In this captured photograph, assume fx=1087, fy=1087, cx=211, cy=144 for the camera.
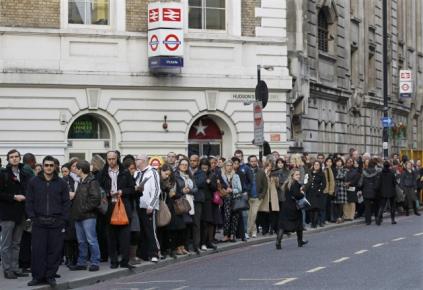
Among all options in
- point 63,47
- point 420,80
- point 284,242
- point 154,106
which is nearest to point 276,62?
point 154,106

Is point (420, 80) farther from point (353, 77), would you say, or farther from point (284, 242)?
point (284, 242)

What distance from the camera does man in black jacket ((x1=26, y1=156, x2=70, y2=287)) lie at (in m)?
15.6

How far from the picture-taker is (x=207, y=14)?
110 feet

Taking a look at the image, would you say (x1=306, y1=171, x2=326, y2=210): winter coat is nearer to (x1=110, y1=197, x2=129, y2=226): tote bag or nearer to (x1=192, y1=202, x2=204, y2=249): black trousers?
(x1=192, y1=202, x2=204, y2=249): black trousers

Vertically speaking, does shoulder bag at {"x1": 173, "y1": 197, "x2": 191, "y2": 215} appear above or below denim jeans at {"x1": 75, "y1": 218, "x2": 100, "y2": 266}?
above

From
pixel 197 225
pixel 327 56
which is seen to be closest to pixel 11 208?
pixel 197 225

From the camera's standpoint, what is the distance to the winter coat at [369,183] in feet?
101

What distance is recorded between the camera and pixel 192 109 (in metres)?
33.0

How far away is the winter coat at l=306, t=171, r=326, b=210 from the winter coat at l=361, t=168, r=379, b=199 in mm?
2133

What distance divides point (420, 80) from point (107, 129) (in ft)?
106

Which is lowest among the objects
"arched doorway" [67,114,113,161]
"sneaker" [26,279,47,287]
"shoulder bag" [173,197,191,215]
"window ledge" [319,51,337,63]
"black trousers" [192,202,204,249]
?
"sneaker" [26,279,47,287]

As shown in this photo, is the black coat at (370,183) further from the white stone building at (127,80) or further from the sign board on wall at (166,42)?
the sign board on wall at (166,42)

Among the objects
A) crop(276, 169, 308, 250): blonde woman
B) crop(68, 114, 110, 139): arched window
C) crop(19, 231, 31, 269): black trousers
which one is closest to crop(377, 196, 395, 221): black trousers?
crop(68, 114, 110, 139): arched window

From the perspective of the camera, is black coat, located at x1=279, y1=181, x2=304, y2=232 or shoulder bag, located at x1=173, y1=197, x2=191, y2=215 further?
black coat, located at x1=279, y1=181, x2=304, y2=232
